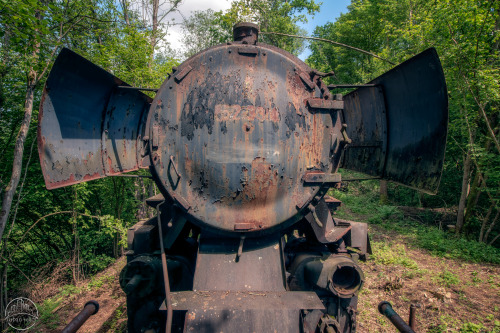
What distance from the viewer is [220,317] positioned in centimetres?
194

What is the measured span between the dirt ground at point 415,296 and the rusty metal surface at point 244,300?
2405 millimetres

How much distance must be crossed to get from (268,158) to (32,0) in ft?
12.4

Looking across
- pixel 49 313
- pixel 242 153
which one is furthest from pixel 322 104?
pixel 49 313

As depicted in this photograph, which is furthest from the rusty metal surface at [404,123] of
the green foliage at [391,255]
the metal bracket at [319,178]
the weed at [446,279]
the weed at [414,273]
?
the green foliage at [391,255]

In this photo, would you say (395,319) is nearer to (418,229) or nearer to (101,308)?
(101,308)

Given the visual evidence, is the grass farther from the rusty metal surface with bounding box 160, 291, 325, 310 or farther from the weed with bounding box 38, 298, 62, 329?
the weed with bounding box 38, 298, 62, 329

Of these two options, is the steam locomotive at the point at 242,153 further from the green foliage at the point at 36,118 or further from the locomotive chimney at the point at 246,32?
the green foliage at the point at 36,118

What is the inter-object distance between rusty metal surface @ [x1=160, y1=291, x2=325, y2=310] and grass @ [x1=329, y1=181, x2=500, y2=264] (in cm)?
676

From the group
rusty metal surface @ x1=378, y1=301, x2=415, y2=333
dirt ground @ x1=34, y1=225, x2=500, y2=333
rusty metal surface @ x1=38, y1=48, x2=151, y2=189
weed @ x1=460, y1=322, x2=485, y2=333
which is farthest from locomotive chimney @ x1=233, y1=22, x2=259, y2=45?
weed @ x1=460, y1=322, x2=485, y2=333

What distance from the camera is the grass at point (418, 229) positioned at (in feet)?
23.0

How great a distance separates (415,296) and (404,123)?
12.3 feet

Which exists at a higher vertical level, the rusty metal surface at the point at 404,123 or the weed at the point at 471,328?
the rusty metal surface at the point at 404,123

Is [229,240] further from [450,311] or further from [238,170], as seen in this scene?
[450,311]

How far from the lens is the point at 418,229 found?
904 cm
